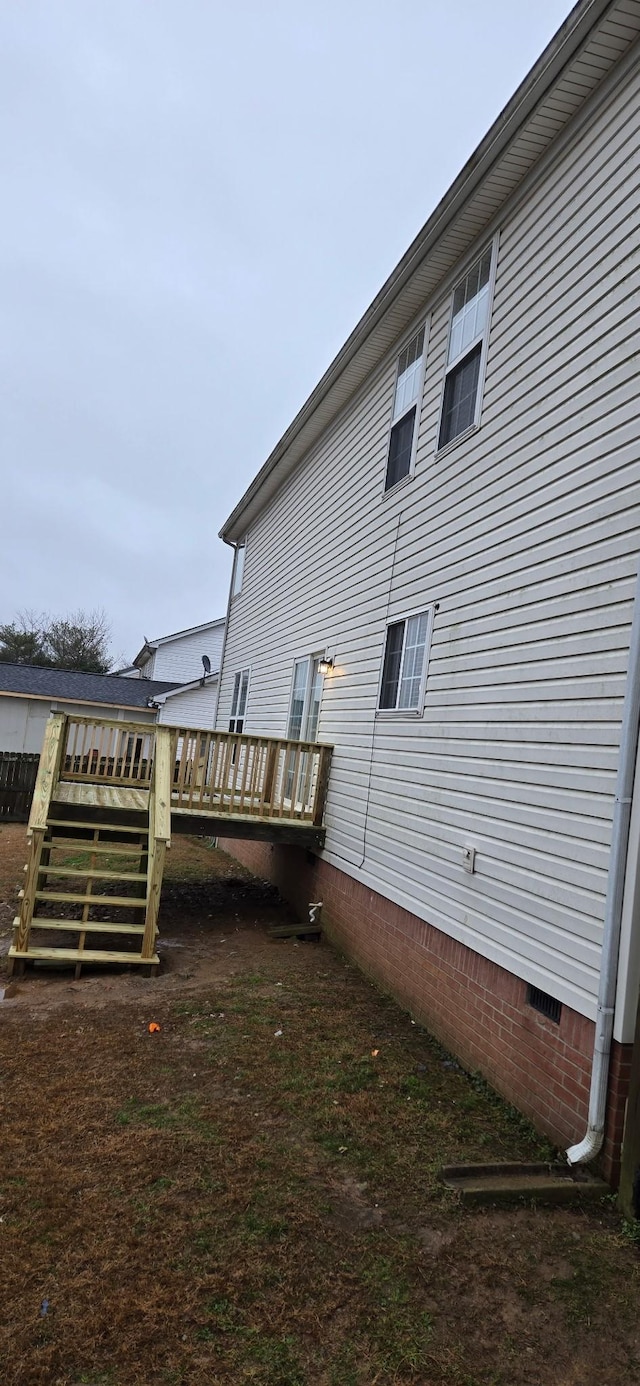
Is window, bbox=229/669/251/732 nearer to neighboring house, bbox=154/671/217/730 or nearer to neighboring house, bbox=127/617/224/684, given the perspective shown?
neighboring house, bbox=154/671/217/730

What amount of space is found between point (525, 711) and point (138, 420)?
264 ft

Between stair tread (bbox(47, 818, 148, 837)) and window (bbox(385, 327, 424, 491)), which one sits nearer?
window (bbox(385, 327, 424, 491))

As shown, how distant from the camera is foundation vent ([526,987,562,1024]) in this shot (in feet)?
12.1

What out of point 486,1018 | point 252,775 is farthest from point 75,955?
point 486,1018

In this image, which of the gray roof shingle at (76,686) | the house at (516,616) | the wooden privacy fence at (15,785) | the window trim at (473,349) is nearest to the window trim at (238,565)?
the wooden privacy fence at (15,785)

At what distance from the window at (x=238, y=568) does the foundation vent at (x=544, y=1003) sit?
42.1ft

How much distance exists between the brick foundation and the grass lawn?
183 millimetres

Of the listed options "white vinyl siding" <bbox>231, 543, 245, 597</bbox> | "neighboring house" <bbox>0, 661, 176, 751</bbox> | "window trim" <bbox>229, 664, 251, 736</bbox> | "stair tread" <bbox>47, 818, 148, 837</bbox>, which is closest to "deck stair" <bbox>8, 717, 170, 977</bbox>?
"stair tread" <bbox>47, 818, 148, 837</bbox>

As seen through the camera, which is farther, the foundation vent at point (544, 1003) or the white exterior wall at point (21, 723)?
the white exterior wall at point (21, 723)

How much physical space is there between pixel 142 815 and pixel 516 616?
4.91 metres

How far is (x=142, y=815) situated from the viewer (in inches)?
306

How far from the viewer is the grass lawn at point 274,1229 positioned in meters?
2.26

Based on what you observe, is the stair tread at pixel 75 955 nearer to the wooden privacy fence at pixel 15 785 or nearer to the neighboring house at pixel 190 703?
the wooden privacy fence at pixel 15 785

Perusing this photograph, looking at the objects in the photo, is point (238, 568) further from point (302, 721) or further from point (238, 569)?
point (302, 721)
